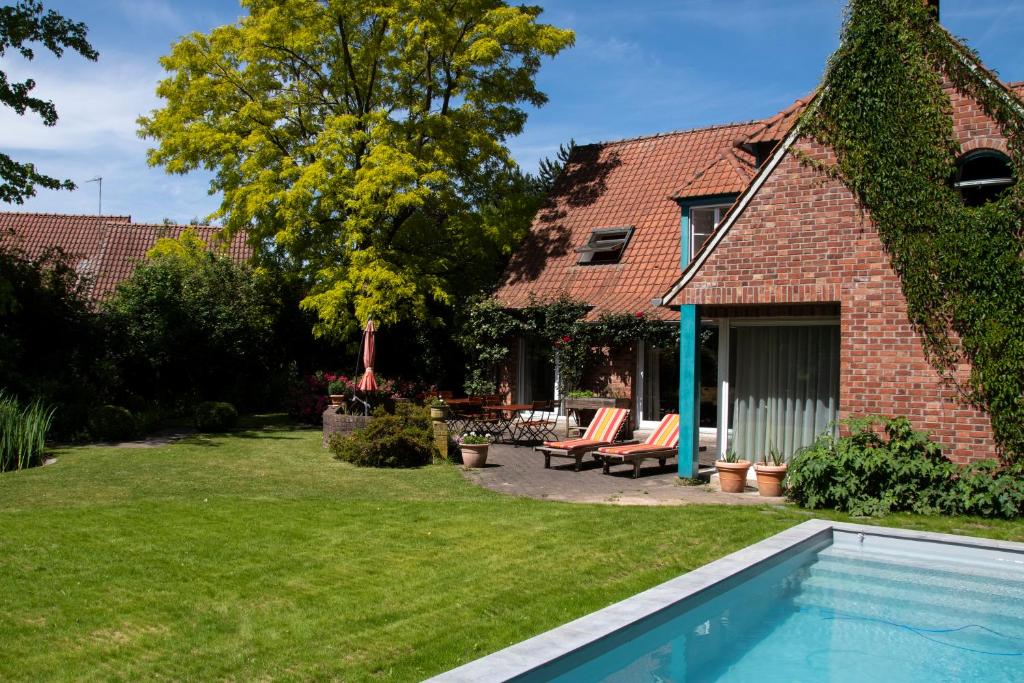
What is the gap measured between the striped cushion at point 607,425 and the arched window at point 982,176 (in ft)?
22.6

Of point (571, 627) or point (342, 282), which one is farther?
point (342, 282)

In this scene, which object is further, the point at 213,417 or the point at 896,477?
the point at 213,417

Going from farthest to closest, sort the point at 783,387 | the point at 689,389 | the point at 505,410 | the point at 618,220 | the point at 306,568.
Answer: the point at 618,220 < the point at 505,410 < the point at 689,389 < the point at 783,387 < the point at 306,568

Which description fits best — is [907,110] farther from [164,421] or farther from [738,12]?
[164,421]

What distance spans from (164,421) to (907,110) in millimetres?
18791

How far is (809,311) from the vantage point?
1290cm

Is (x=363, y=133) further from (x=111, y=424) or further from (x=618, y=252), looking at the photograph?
(x=111, y=424)

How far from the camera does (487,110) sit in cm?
2380

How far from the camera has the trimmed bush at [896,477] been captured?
1052 cm

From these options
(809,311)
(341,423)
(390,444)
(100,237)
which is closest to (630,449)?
(809,311)

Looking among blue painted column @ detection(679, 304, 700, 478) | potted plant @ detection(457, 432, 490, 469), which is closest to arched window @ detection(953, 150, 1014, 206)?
blue painted column @ detection(679, 304, 700, 478)

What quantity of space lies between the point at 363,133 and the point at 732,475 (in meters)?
14.1

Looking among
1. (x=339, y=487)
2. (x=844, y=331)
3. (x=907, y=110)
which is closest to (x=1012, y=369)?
(x=844, y=331)

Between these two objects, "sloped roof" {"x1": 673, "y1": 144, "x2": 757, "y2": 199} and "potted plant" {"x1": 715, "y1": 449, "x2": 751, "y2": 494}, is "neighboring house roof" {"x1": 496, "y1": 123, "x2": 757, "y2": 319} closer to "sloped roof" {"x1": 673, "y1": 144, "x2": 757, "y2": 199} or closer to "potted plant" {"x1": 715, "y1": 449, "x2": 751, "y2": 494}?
"sloped roof" {"x1": 673, "y1": 144, "x2": 757, "y2": 199}
